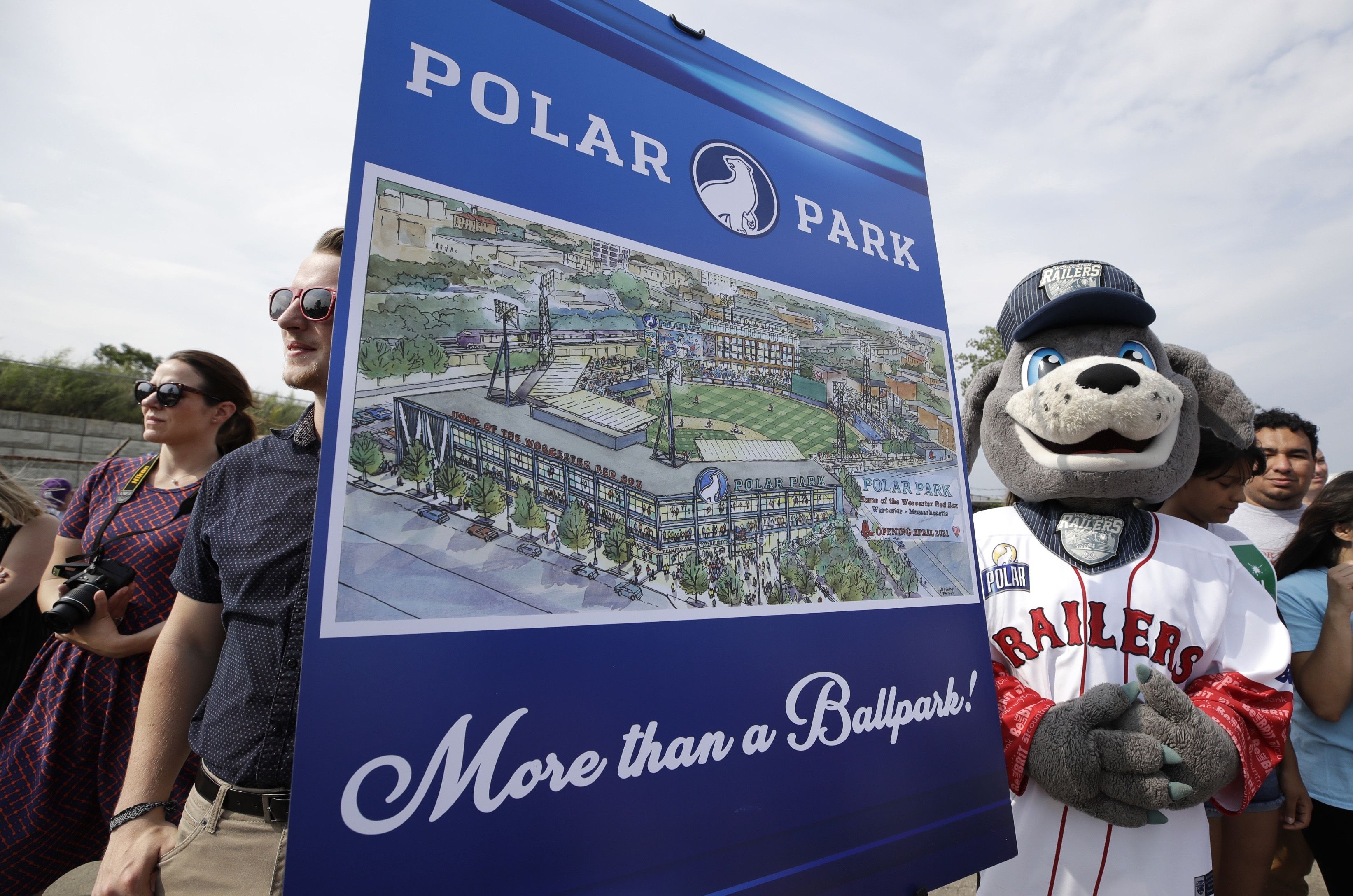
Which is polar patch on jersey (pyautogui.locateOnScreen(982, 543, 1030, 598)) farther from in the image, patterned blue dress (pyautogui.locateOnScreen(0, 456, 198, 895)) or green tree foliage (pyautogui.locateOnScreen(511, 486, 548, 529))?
patterned blue dress (pyautogui.locateOnScreen(0, 456, 198, 895))

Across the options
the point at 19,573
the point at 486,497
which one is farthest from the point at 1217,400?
the point at 19,573

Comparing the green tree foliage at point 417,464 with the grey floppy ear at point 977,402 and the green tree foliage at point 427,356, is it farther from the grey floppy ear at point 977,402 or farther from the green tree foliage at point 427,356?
the grey floppy ear at point 977,402

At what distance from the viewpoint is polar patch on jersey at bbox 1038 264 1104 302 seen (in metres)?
2.01

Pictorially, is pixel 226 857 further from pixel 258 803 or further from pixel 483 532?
pixel 483 532

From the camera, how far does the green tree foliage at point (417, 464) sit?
880 mm

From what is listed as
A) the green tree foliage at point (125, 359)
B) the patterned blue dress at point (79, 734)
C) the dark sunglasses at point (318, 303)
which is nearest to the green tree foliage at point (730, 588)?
the dark sunglasses at point (318, 303)

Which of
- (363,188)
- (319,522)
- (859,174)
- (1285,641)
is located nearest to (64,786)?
(319,522)

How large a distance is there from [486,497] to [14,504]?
274 cm

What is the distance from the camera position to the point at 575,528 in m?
0.99

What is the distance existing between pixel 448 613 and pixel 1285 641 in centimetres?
205

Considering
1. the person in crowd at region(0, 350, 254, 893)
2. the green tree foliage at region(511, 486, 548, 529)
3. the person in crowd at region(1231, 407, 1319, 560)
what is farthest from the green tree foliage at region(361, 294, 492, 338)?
the person in crowd at region(1231, 407, 1319, 560)

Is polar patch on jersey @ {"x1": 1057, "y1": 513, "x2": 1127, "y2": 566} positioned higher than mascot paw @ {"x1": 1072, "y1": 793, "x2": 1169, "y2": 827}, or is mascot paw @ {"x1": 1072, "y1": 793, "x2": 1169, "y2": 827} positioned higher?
polar patch on jersey @ {"x1": 1057, "y1": 513, "x2": 1127, "y2": 566}

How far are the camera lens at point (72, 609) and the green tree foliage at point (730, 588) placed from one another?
6.36ft

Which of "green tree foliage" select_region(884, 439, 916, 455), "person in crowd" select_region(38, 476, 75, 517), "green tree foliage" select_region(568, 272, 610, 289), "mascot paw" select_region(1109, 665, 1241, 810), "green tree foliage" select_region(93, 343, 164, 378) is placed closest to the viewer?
"green tree foliage" select_region(568, 272, 610, 289)
